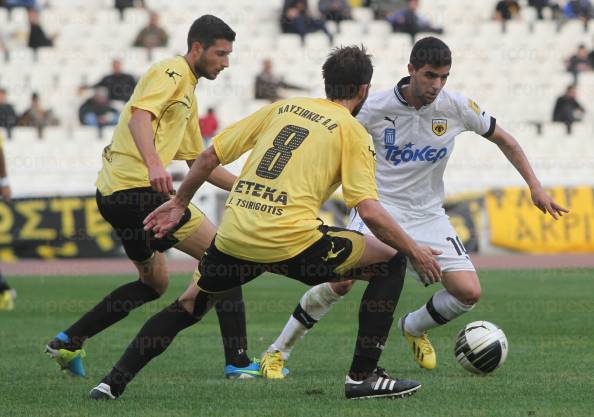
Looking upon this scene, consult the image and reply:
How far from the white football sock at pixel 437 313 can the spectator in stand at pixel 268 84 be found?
14161mm

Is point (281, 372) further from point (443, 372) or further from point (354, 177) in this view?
point (354, 177)

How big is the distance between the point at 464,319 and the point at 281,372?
3.65 m

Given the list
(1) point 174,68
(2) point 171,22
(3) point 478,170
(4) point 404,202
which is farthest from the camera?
(2) point 171,22

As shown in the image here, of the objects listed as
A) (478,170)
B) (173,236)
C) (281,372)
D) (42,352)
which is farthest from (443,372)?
(478,170)

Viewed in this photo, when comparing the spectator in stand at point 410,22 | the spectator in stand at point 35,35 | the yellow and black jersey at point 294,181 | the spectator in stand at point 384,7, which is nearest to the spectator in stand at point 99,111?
the spectator in stand at point 35,35

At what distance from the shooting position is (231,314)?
7.72 m

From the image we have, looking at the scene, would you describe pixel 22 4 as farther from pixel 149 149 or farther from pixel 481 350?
pixel 481 350

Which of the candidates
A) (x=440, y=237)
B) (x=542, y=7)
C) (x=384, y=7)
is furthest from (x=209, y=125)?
(x=440, y=237)

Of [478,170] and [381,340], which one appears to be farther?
[478,170]

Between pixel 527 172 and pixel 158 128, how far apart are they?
2.38 m

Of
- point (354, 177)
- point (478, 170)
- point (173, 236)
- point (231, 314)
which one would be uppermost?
point (354, 177)

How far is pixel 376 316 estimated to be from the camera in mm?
6465

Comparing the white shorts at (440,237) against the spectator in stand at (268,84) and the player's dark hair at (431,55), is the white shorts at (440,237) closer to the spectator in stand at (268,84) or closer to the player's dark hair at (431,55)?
the player's dark hair at (431,55)

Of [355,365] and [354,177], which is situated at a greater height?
[354,177]
